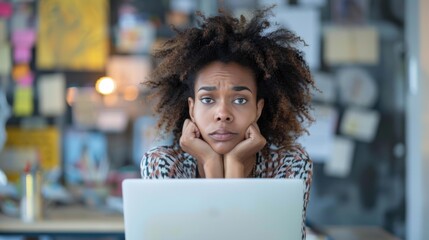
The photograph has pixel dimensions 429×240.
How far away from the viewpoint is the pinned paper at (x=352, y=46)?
173 inches

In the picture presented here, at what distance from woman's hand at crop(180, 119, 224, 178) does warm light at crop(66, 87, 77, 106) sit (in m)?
2.68

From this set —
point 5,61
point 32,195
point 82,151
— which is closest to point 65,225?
point 32,195

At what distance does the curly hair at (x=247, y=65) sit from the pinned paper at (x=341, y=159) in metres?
2.53

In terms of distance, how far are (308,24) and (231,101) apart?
272 centimetres

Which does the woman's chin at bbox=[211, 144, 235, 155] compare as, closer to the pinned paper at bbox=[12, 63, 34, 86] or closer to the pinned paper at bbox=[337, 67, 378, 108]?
the pinned paper at bbox=[337, 67, 378, 108]

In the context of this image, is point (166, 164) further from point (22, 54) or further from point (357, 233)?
point (22, 54)

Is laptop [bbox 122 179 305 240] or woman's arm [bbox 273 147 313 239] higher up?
woman's arm [bbox 273 147 313 239]

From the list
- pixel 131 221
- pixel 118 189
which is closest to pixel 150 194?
pixel 131 221

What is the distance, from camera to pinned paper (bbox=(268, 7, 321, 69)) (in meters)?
4.37

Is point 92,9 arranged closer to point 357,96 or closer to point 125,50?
point 125,50

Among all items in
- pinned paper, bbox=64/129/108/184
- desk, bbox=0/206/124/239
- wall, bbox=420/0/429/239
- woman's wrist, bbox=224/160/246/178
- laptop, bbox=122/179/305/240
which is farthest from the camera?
pinned paper, bbox=64/129/108/184

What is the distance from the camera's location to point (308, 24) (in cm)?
439

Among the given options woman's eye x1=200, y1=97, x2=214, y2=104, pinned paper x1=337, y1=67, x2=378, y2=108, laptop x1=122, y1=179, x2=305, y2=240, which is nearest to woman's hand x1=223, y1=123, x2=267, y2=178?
woman's eye x1=200, y1=97, x2=214, y2=104

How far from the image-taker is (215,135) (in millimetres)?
1759
